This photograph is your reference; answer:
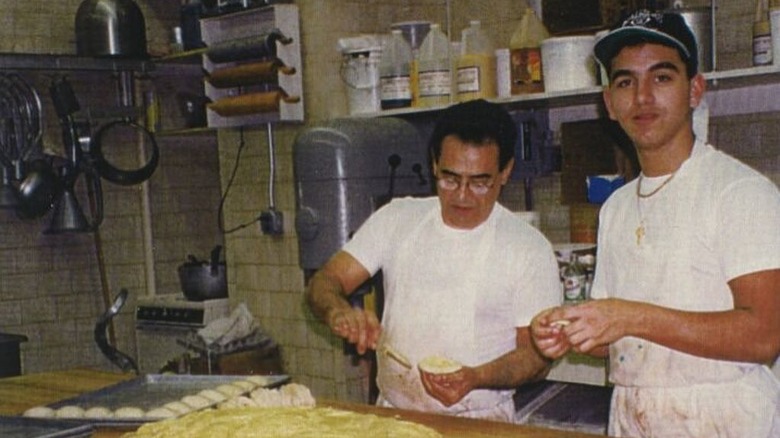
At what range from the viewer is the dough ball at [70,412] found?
101 inches

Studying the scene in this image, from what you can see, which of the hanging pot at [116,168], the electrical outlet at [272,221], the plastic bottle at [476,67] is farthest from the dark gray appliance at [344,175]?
the hanging pot at [116,168]

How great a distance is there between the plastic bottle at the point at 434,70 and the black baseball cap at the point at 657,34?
1.81m

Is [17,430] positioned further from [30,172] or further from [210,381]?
[30,172]

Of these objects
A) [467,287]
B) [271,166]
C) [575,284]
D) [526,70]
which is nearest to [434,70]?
[526,70]

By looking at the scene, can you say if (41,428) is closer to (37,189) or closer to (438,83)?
(438,83)

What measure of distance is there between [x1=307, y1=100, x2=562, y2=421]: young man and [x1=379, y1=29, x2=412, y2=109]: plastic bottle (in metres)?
1.51

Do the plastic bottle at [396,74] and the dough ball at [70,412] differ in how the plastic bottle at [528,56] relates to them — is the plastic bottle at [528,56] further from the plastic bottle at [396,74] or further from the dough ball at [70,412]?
the dough ball at [70,412]

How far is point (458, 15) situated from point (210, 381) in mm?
2661

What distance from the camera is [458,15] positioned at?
4.91m

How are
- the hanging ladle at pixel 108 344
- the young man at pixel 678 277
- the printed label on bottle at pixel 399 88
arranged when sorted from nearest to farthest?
the young man at pixel 678 277, the printed label on bottle at pixel 399 88, the hanging ladle at pixel 108 344

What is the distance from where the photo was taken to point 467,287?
281 cm

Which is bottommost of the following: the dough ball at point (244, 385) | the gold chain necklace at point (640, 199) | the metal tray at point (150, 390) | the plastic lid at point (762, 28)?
the metal tray at point (150, 390)

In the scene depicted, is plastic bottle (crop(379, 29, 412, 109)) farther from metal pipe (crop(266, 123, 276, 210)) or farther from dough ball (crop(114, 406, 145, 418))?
dough ball (crop(114, 406, 145, 418))

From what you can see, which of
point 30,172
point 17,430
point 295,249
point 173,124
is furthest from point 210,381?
point 173,124
